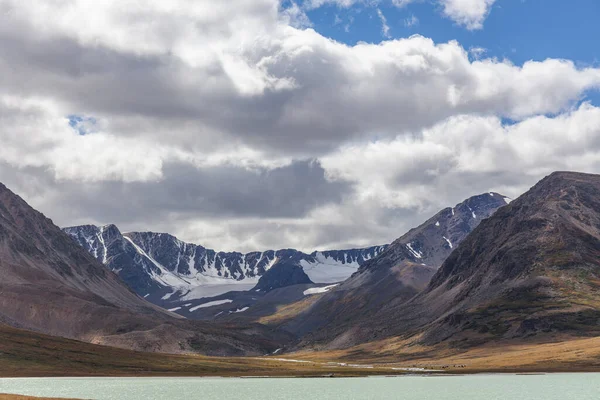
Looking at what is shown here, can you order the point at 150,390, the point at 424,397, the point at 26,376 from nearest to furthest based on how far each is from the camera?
the point at 424,397
the point at 150,390
the point at 26,376

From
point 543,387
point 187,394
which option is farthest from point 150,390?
point 543,387

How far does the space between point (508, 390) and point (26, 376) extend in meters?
127

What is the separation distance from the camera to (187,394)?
13638 cm

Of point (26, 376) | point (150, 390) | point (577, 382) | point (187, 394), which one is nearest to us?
point (187, 394)

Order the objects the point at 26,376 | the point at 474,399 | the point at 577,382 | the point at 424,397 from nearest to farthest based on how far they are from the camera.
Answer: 1. the point at 474,399
2. the point at 424,397
3. the point at 577,382
4. the point at 26,376

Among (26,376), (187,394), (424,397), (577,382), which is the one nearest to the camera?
(424,397)

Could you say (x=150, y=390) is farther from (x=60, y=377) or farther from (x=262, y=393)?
(x=60, y=377)

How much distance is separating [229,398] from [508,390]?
53728 millimetres

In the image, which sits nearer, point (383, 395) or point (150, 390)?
point (383, 395)

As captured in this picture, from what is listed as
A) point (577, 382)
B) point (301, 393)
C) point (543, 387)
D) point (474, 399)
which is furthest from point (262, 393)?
point (577, 382)

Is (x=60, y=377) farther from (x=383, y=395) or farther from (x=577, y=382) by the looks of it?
(x=577, y=382)

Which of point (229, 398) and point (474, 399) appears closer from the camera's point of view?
point (474, 399)

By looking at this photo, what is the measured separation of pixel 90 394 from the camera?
12975 cm

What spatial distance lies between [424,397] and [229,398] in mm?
33190
